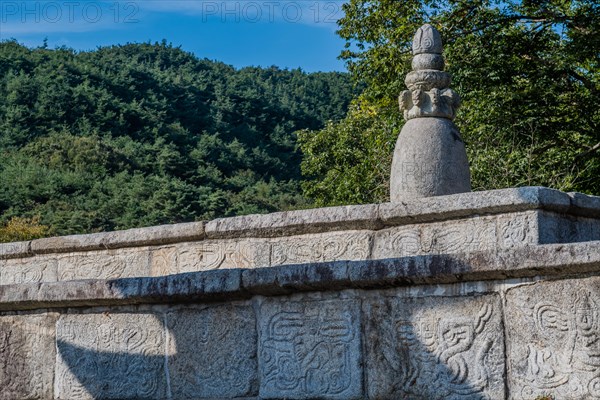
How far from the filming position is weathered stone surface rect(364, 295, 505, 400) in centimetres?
426

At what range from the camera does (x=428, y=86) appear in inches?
354

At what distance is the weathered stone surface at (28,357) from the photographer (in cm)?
553

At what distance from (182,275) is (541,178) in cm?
1190

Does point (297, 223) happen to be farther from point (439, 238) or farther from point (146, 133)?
point (146, 133)

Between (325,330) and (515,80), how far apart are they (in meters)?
13.2

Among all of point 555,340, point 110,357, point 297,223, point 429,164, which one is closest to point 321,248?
point 297,223

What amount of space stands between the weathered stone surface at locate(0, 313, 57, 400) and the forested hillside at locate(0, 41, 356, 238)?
23800mm

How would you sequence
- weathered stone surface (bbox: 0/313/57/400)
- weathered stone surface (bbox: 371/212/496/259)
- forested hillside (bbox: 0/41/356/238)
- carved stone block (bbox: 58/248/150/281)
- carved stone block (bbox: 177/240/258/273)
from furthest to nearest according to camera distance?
forested hillside (bbox: 0/41/356/238) < carved stone block (bbox: 58/248/150/281) < carved stone block (bbox: 177/240/258/273) < weathered stone surface (bbox: 371/212/496/259) < weathered stone surface (bbox: 0/313/57/400)

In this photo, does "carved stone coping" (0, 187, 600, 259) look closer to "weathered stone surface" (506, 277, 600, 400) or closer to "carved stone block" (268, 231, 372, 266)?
"carved stone block" (268, 231, 372, 266)

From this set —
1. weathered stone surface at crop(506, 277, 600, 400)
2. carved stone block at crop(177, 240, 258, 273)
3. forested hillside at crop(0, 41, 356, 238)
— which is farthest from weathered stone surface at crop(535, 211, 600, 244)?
forested hillside at crop(0, 41, 356, 238)

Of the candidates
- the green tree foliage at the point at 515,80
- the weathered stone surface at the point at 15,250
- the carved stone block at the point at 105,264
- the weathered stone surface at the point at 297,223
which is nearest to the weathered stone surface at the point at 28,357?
the weathered stone surface at the point at 297,223

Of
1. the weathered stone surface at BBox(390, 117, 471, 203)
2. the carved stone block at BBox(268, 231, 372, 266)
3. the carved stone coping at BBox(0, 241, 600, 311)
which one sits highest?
the weathered stone surface at BBox(390, 117, 471, 203)

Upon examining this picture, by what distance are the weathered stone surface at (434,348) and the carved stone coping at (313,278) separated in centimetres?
11

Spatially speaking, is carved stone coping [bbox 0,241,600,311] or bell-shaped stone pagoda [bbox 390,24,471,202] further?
bell-shaped stone pagoda [bbox 390,24,471,202]
